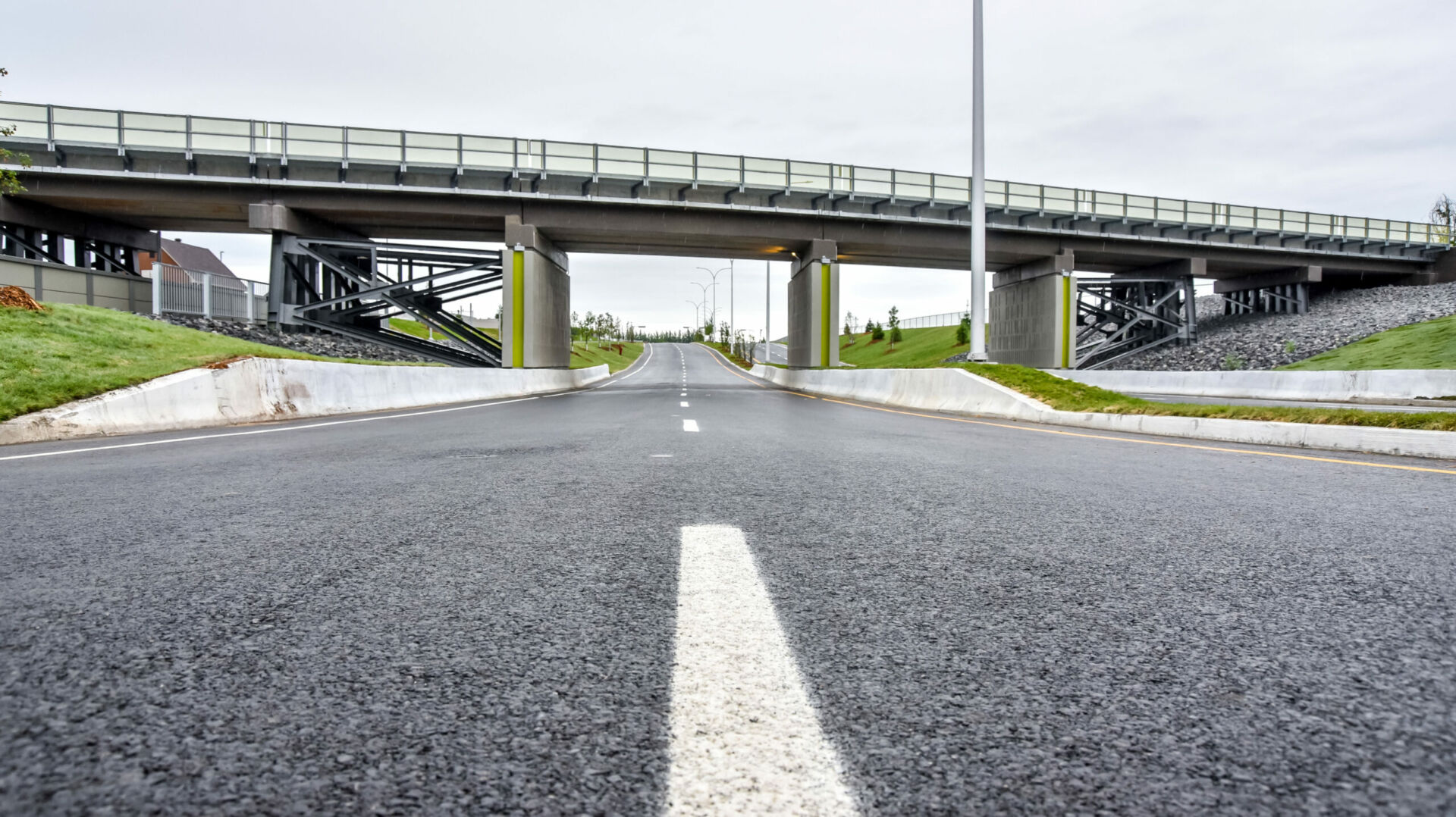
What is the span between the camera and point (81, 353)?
1227 cm

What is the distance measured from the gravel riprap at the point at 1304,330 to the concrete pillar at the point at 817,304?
19307 mm

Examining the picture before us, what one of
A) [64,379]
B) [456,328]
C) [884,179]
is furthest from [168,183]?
[884,179]

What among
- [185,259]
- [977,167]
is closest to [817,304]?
[977,167]

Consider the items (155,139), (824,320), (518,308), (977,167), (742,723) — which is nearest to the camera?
(742,723)

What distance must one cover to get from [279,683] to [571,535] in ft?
6.04

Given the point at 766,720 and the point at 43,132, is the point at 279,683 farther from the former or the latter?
the point at 43,132

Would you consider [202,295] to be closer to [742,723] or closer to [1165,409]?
[1165,409]

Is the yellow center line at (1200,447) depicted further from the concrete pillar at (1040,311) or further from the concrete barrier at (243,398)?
the concrete pillar at (1040,311)

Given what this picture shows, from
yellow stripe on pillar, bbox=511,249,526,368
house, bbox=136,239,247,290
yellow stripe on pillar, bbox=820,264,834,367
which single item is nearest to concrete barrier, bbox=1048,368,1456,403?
yellow stripe on pillar, bbox=820,264,834,367

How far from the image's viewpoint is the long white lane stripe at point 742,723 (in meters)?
1.39

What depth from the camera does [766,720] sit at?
170 centimetres

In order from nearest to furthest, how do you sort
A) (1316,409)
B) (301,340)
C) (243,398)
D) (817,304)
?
(1316,409) → (243,398) → (301,340) → (817,304)

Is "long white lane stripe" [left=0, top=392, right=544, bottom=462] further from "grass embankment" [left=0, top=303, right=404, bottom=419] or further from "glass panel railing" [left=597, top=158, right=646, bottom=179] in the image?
"glass panel railing" [left=597, top=158, right=646, bottom=179]

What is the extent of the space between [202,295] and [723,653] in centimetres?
3280
